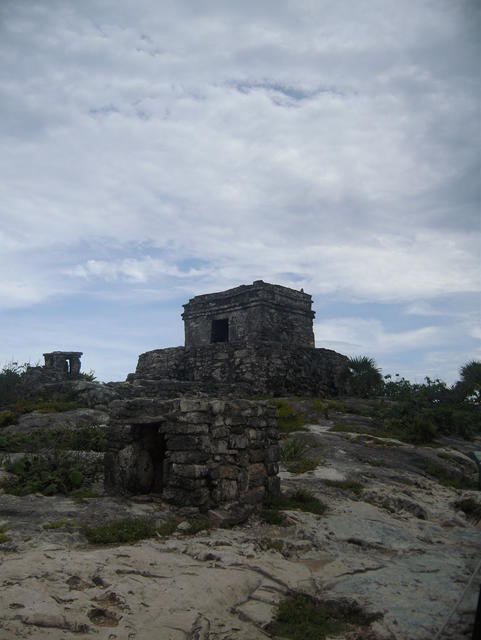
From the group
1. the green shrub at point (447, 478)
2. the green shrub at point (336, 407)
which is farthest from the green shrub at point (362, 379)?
the green shrub at point (447, 478)

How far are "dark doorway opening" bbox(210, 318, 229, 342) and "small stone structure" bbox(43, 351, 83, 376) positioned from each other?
645 cm

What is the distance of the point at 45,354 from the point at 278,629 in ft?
66.8

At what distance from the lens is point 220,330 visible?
85.5ft

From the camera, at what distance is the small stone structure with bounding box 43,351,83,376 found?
22.3 meters

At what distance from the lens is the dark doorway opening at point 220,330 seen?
25859 mm

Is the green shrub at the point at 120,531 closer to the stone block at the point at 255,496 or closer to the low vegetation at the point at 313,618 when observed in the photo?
the stone block at the point at 255,496

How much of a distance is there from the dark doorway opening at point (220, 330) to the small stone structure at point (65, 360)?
645 cm

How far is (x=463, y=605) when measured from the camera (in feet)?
16.1

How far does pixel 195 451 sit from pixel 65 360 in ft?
54.0

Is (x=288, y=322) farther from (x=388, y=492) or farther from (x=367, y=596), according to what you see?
(x=367, y=596)

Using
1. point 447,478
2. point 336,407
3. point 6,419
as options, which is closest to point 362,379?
point 336,407

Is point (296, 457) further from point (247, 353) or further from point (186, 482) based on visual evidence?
point (247, 353)

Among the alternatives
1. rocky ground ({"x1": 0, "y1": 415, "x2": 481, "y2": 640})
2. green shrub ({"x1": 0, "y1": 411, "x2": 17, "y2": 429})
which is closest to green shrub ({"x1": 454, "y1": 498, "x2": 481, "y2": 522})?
rocky ground ({"x1": 0, "y1": 415, "x2": 481, "y2": 640})

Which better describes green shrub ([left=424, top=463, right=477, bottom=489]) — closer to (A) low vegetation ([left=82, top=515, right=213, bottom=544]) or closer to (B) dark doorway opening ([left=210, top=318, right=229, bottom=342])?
(A) low vegetation ([left=82, top=515, right=213, bottom=544])
